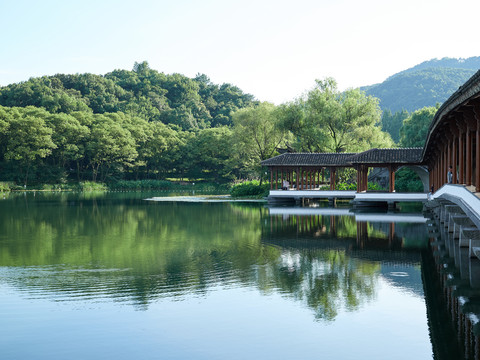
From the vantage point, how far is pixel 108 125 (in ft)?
262

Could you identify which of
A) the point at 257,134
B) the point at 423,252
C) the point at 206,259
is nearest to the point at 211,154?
the point at 257,134

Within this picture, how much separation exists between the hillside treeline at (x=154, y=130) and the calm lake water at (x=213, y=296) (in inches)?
1340

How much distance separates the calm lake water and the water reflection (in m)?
0.04

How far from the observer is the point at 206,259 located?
1583 cm

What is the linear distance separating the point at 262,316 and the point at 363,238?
12.0 meters

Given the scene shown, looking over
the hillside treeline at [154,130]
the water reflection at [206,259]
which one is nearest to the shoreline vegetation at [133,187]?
the hillside treeline at [154,130]

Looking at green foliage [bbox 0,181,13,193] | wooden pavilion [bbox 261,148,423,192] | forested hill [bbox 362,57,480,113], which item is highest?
forested hill [bbox 362,57,480,113]

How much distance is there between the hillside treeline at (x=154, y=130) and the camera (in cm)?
5509

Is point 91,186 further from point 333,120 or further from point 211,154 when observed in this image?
point 333,120

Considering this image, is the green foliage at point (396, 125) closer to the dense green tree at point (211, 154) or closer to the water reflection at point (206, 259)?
the dense green tree at point (211, 154)

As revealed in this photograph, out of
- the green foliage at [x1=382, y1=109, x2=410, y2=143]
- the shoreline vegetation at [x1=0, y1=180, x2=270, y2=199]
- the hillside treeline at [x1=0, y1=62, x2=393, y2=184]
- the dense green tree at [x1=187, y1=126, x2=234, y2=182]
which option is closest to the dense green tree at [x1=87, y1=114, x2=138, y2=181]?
the hillside treeline at [x1=0, y1=62, x2=393, y2=184]

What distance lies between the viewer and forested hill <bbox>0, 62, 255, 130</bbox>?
9338 cm

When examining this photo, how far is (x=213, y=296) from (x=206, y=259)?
4660 mm

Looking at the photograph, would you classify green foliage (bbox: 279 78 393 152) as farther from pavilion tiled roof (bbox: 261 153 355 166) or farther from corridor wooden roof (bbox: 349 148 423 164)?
corridor wooden roof (bbox: 349 148 423 164)
